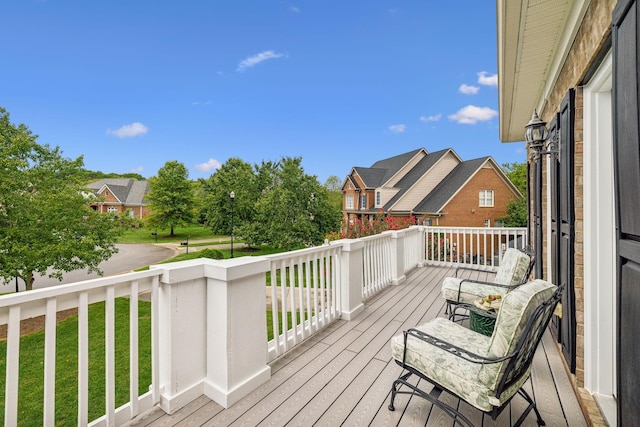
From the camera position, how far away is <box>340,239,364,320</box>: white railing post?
149 inches

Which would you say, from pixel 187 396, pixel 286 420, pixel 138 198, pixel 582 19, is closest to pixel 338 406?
pixel 286 420

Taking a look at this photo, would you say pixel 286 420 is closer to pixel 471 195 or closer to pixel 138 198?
pixel 471 195

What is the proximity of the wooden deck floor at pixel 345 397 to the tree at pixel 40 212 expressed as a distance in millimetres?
7685

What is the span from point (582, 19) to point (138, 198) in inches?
1781

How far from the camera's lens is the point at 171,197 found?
28.7 m

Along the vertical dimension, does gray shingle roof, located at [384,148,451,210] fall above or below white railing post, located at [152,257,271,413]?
above

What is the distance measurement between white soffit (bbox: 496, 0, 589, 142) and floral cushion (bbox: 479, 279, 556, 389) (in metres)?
2.10

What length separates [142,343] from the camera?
5496mm

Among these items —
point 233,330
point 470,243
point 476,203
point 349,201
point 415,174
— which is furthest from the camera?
point 349,201

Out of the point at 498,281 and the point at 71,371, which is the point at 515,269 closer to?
the point at 498,281

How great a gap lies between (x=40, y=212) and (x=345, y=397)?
28.7 feet

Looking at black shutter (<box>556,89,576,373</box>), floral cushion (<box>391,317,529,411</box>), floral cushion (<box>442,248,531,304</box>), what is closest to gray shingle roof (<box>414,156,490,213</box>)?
floral cushion (<box>442,248,531,304</box>)

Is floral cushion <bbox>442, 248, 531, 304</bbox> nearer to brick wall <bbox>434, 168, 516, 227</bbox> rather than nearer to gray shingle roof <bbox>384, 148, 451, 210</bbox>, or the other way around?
brick wall <bbox>434, 168, 516, 227</bbox>

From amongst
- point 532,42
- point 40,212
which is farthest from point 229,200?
point 532,42
